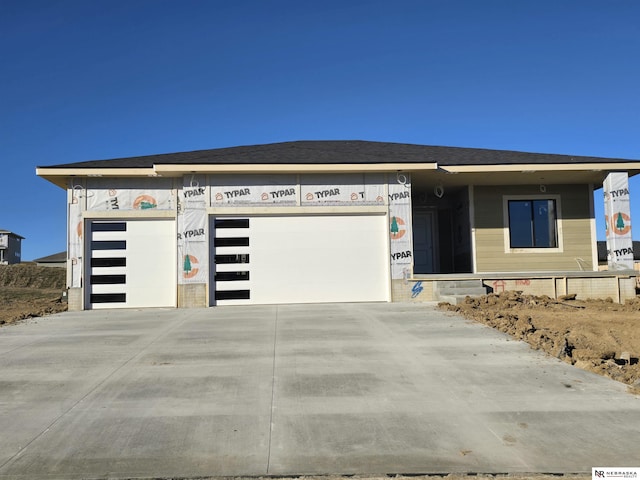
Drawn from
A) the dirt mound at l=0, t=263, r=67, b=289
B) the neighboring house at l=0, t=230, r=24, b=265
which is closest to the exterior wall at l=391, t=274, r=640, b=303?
the dirt mound at l=0, t=263, r=67, b=289

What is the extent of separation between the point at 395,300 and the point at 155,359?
327 inches

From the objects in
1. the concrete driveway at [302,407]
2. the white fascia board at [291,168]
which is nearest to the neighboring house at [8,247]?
the white fascia board at [291,168]

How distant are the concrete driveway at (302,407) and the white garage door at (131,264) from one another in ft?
17.8

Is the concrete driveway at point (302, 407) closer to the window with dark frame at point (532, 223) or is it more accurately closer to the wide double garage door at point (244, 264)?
the wide double garage door at point (244, 264)

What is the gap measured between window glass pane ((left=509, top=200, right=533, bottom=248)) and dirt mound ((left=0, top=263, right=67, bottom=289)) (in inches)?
1239

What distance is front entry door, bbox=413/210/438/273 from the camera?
18625 mm

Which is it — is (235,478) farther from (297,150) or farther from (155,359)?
(297,150)

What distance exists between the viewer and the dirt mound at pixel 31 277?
3628 centimetres

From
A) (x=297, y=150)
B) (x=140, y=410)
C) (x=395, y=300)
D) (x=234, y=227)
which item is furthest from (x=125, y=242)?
(x=140, y=410)

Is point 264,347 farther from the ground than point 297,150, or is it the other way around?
point 297,150

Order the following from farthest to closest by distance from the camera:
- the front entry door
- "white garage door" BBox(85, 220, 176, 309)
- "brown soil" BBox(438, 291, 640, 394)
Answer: the front entry door, "white garage door" BBox(85, 220, 176, 309), "brown soil" BBox(438, 291, 640, 394)

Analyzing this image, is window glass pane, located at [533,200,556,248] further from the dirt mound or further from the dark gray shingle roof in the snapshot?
the dirt mound

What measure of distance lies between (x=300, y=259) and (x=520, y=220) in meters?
7.81

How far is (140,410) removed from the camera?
498 cm
